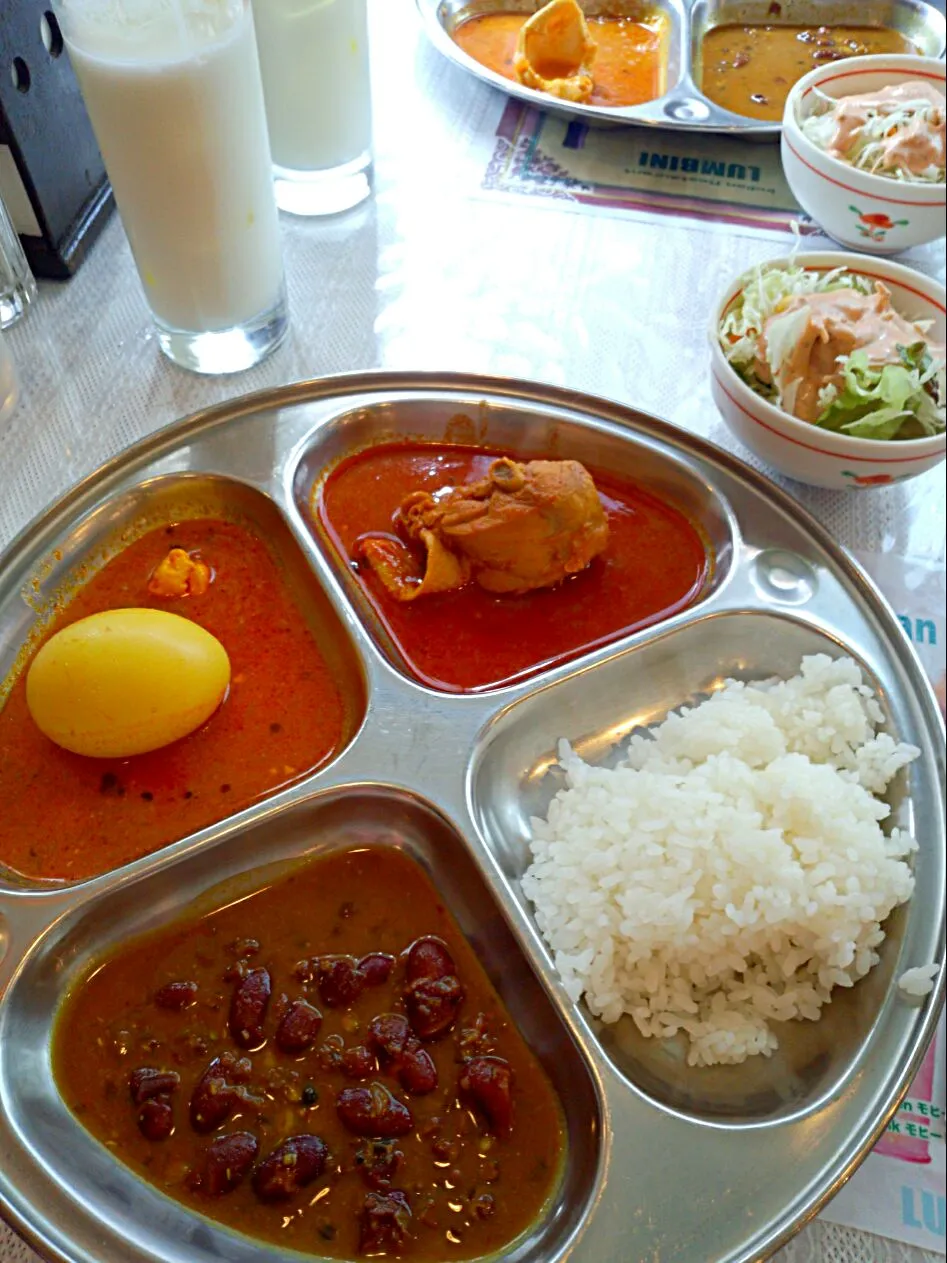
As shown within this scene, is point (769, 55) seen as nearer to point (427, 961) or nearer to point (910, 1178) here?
point (427, 961)

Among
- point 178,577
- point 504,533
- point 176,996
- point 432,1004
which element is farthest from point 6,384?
point 432,1004

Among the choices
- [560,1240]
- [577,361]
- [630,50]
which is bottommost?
[560,1240]

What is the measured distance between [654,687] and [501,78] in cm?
196

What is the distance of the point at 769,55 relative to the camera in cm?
315

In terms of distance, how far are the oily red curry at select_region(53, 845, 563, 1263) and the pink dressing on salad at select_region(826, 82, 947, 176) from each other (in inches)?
81.2

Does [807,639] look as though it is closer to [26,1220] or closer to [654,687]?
[654,687]

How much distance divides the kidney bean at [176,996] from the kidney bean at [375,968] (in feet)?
0.83

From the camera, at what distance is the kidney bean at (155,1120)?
1.33 m

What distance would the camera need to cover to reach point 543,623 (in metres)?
1.86

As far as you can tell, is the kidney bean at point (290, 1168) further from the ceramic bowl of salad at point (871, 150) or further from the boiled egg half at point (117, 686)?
the ceramic bowl of salad at point (871, 150)

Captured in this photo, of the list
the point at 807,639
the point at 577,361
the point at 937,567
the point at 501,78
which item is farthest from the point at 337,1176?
the point at 501,78

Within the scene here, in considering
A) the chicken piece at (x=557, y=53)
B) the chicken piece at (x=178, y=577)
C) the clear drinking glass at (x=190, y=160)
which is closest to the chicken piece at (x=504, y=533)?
the chicken piece at (x=178, y=577)

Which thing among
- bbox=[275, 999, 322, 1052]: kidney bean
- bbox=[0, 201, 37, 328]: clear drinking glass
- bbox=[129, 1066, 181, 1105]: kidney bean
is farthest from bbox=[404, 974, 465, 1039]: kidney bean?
bbox=[0, 201, 37, 328]: clear drinking glass

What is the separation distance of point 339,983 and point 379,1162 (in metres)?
0.25
